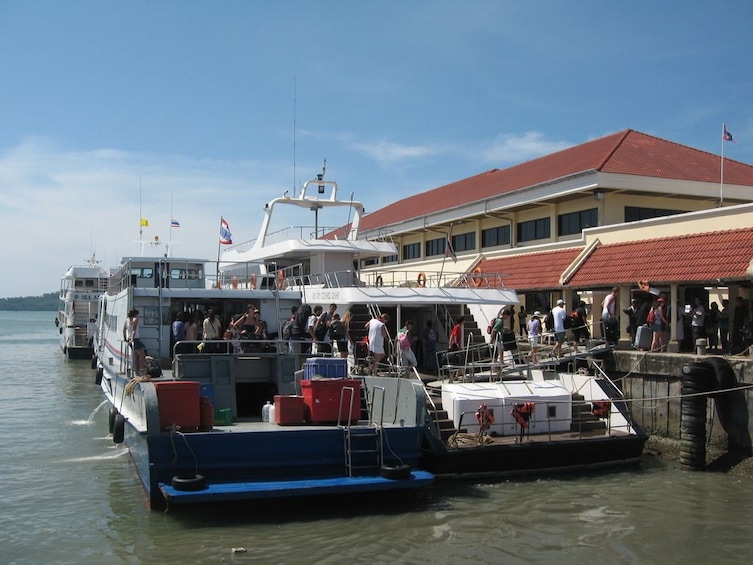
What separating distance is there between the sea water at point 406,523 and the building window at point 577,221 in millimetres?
13813

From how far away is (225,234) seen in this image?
96.4 ft

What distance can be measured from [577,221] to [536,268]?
331 centimetres

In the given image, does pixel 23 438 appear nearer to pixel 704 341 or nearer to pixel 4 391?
pixel 4 391

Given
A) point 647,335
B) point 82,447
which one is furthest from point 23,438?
point 647,335

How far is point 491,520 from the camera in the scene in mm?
11656

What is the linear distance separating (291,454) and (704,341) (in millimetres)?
9950

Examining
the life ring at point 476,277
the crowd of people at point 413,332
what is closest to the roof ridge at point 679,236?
the crowd of people at point 413,332

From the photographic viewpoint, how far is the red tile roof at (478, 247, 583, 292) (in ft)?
82.8

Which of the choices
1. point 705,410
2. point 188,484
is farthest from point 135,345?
point 705,410

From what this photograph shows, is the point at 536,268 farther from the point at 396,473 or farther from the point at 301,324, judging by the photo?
the point at 396,473

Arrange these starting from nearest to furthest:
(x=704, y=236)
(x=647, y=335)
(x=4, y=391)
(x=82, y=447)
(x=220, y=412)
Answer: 1. (x=220, y=412)
2. (x=82, y=447)
3. (x=647, y=335)
4. (x=704, y=236)
5. (x=4, y=391)

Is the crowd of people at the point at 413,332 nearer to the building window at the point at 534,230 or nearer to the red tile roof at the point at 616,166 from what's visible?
the red tile roof at the point at 616,166

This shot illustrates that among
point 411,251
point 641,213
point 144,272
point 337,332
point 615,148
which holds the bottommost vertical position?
point 337,332

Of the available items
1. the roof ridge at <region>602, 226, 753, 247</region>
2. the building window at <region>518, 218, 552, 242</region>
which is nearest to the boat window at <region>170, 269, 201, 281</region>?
the building window at <region>518, 218, 552, 242</region>
